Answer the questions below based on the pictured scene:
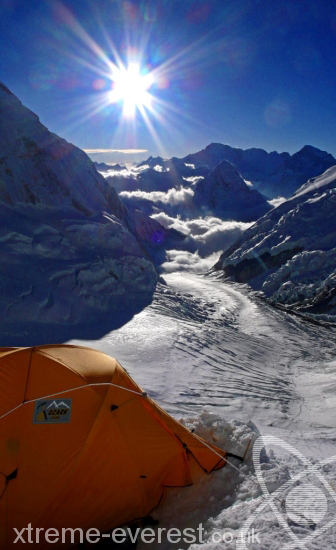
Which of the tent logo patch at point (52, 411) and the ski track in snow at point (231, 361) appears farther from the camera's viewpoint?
the ski track in snow at point (231, 361)

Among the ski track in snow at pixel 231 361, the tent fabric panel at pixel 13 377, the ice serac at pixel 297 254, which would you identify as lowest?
the ski track in snow at pixel 231 361

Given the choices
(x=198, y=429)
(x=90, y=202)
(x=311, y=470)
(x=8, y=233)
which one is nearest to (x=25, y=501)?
(x=198, y=429)

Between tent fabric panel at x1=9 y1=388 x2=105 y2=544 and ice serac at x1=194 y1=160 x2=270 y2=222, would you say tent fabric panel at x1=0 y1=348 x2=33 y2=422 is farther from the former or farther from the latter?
ice serac at x1=194 y1=160 x2=270 y2=222

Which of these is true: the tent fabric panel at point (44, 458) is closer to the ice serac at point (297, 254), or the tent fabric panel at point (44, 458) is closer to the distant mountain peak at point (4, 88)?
the ice serac at point (297, 254)

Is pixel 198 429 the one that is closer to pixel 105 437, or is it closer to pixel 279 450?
pixel 279 450

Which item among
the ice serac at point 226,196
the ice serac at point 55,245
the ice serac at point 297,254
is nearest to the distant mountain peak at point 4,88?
the ice serac at point 55,245

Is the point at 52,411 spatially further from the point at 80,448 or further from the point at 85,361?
the point at 85,361

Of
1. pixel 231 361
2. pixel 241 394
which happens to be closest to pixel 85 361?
pixel 241 394
